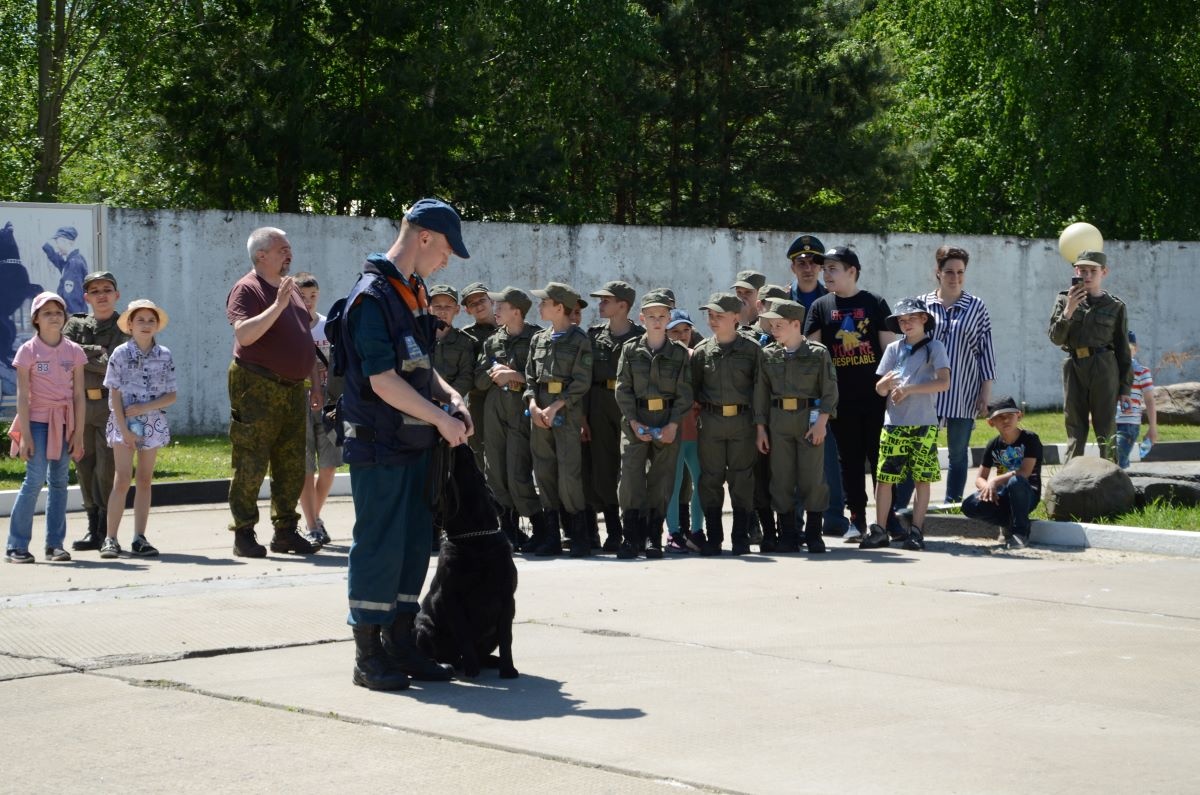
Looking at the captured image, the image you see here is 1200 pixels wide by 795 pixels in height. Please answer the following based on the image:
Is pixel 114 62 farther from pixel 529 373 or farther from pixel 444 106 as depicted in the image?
pixel 529 373

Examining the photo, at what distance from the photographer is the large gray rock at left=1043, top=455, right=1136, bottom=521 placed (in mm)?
11375

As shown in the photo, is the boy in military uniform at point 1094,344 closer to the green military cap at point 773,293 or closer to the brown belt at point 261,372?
the green military cap at point 773,293

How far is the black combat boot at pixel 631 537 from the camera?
10.5 m

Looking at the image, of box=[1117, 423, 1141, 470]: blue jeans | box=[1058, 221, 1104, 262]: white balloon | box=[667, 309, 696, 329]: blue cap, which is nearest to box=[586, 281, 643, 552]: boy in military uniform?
box=[667, 309, 696, 329]: blue cap

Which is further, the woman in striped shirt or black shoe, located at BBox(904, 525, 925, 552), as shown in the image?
the woman in striped shirt

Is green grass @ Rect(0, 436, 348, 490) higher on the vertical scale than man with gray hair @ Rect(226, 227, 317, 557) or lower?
lower

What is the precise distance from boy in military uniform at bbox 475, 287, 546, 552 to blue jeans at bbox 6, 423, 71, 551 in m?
2.79

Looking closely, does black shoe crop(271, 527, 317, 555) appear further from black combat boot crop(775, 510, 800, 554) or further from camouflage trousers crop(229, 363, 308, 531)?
black combat boot crop(775, 510, 800, 554)

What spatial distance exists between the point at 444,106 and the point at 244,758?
2206 centimetres

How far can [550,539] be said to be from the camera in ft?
35.0

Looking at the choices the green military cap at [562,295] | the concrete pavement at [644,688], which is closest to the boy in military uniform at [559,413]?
the green military cap at [562,295]

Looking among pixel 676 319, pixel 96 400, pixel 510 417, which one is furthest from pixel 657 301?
pixel 96 400

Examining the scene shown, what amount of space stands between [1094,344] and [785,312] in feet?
11.6

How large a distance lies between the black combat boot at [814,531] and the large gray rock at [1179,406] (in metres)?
13.1
